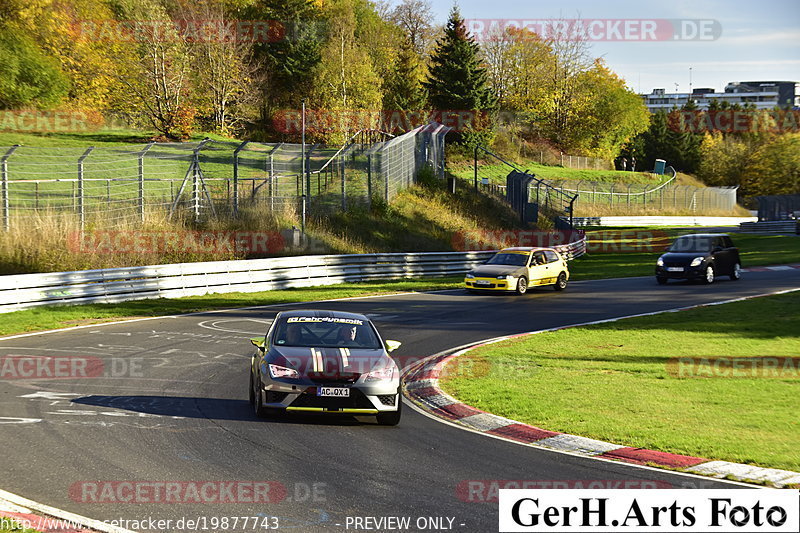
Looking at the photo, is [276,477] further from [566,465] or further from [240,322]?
[240,322]

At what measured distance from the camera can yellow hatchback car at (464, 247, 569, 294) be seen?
94.0ft

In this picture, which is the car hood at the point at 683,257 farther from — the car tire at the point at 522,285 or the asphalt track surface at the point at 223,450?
the asphalt track surface at the point at 223,450

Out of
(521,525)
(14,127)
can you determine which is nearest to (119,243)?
(521,525)

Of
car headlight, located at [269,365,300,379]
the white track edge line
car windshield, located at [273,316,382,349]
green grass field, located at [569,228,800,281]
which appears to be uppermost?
car windshield, located at [273,316,382,349]

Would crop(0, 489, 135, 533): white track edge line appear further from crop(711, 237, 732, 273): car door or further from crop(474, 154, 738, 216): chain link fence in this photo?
crop(474, 154, 738, 216): chain link fence

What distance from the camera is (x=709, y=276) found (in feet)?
104

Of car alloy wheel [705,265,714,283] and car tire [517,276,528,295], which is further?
car alloy wheel [705,265,714,283]

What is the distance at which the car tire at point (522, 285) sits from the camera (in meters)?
29.0

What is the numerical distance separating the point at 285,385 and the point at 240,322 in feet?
34.5

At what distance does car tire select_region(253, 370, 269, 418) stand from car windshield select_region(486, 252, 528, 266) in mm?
19348

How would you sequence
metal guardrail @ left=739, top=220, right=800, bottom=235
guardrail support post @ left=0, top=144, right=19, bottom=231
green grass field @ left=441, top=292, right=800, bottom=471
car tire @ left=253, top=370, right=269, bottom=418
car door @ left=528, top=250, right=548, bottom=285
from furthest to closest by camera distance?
metal guardrail @ left=739, top=220, right=800, bottom=235 → car door @ left=528, top=250, right=548, bottom=285 → guardrail support post @ left=0, top=144, right=19, bottom=231 → car tire @ left=253, top=370, right=269, bottom=418 → green grass field @ left=441, top=292, right=800, bottom=471

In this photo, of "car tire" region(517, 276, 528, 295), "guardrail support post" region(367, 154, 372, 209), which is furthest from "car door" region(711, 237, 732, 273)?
"guardrail support post" region(367, 154, 372, 209)

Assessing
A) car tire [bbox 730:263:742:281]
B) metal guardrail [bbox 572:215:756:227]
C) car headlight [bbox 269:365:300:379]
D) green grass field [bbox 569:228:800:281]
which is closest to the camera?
car headlight [bbox 269:365:300:379]

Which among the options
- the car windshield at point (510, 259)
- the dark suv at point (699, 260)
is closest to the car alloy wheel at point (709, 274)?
the dark suv at point (699, 260)
